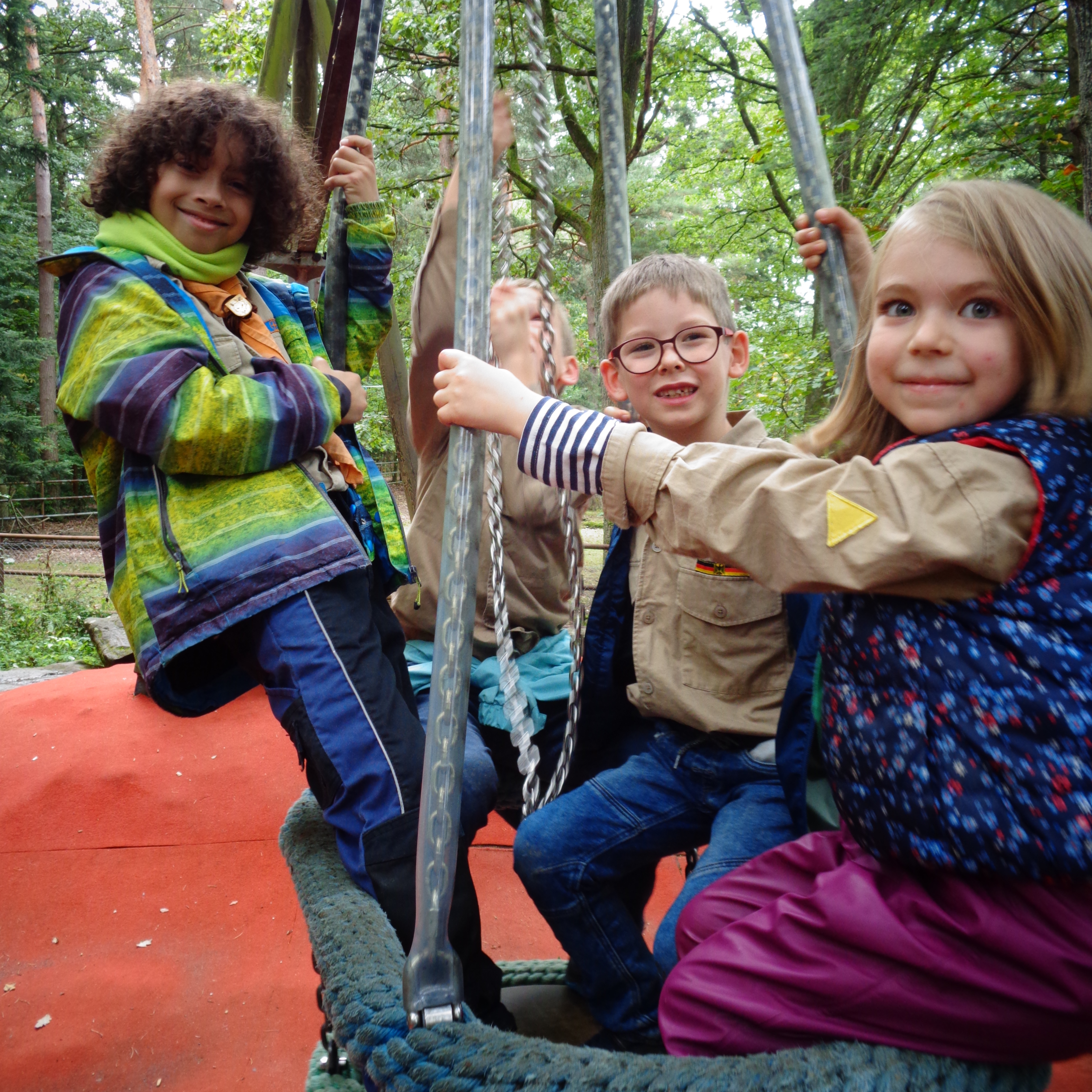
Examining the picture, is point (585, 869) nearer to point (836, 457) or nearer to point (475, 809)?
point (475, 809)

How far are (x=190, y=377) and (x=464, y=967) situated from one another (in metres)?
0.99

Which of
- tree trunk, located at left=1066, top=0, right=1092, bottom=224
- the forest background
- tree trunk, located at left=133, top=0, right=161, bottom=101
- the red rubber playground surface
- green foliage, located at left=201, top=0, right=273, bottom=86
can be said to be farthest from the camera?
tree trunk, located at left=133, top=0, right=161, bottom=101

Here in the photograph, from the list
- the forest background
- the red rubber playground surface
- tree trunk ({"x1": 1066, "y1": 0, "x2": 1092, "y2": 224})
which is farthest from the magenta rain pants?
tree trunk ({"x1": 1066, "y1": 0, "x2": 1092, "y2": 224})

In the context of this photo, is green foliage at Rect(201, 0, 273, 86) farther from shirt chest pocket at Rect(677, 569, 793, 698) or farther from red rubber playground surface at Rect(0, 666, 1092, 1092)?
shirt chest pocket at Rect(677, 569, 793, 698)

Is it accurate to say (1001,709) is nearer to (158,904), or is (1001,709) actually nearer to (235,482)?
(235,482)

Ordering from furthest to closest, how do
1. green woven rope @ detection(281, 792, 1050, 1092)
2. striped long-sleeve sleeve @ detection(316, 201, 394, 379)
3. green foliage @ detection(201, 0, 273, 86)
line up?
green foliage @ detection(201, 0, 273, 86), striped long-sleeve sleeve @ detection(316, 201, 394, 379), green woven rope @ detection(281, 792, 1050, 1092)

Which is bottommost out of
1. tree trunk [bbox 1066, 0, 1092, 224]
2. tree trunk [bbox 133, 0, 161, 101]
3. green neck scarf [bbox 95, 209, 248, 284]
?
green neck scarf [bbox 95, 209, 248, 284]

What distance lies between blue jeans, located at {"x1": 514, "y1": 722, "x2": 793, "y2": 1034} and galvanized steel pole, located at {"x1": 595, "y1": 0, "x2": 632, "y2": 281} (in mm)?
962

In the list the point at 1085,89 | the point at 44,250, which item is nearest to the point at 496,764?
the point at 1085,89

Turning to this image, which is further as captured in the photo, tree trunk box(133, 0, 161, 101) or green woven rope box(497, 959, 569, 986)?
tree trunk box(133, 0, 161, 101)

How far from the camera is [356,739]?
126 cm

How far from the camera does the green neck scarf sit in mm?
1442

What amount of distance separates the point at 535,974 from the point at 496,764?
1.45ft

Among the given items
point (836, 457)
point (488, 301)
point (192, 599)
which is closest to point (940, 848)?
point (836, 457)
